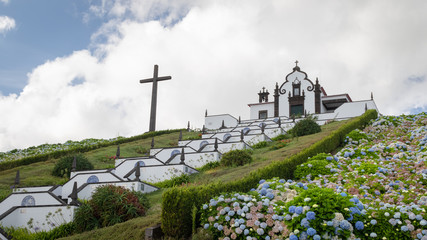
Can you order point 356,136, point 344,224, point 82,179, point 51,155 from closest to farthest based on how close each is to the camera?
point 344,224, point 356,136, point 82,179, point 51,155

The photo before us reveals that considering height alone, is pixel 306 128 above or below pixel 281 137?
above

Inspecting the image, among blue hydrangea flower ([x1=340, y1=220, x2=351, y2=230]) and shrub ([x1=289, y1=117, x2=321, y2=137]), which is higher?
shrub ([x1=289, y1=117, x2=321, y2=137])

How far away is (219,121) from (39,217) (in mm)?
30288

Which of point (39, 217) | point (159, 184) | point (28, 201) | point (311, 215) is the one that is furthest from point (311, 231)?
point (28, 201)

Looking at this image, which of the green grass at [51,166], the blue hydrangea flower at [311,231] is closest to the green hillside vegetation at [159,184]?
the green grass at [51,166]

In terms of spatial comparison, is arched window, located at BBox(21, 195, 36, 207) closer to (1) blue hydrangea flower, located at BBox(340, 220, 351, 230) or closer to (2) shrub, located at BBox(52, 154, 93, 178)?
(2) shrub, located at BBox(52, 154, 93, 178)

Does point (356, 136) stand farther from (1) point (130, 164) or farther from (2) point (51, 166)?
(2) point (51, 166)

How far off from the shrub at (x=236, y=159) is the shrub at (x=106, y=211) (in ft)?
23.7

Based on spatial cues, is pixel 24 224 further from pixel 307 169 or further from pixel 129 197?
pixel 307 169

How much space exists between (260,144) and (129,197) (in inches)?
553

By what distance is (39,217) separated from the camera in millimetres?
15922

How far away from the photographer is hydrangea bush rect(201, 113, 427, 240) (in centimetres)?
816

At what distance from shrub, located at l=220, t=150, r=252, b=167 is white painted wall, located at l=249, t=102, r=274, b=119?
2708cm

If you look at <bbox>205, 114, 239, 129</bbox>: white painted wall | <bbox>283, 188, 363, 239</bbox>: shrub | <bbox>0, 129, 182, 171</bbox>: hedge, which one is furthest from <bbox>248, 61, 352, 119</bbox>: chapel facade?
<bbox>283, 188, 363, 239</bbox>: shrub
